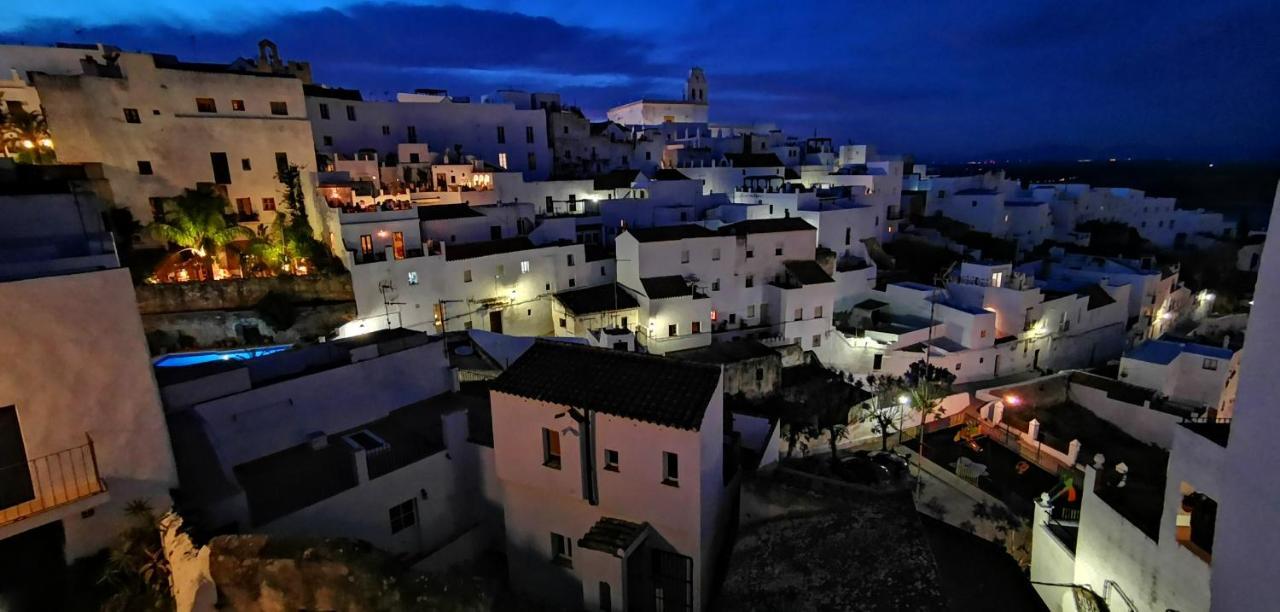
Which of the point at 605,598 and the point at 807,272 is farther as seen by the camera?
the point at 807,272

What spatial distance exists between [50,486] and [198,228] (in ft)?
75.0

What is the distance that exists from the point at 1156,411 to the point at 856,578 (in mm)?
25994

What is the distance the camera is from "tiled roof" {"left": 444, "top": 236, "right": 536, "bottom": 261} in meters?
27.8

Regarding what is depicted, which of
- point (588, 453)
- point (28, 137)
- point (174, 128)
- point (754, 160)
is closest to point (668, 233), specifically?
point (588, 453)

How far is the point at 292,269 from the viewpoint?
90.0 feet

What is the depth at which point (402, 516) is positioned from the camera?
12945 millimetres

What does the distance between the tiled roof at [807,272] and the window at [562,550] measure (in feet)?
70.1

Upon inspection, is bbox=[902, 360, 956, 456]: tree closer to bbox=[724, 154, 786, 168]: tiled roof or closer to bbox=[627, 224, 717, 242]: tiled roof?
bbox=[627, 224, 717, 242]: tiled roof

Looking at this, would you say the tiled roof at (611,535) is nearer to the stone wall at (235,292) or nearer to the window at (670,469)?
the window at (670,469)

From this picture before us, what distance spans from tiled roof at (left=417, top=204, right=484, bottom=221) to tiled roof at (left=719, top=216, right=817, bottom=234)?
44.3 ft

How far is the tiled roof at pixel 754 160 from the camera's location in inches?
1848

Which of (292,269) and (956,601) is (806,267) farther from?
(292,269)

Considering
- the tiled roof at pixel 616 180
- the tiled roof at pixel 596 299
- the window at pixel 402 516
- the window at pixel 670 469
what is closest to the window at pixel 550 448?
the window at pixel 670 469

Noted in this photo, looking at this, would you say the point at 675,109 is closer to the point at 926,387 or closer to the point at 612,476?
the point at 926,387
